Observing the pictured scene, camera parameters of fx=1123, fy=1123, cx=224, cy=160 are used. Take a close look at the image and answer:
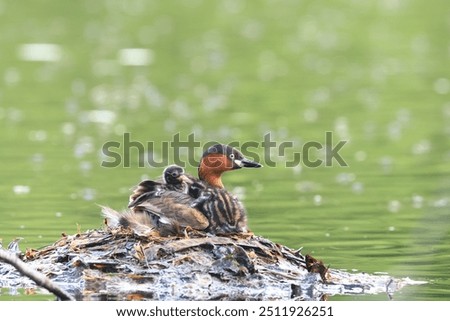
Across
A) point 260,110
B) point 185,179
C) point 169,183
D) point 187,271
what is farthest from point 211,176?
point 260,110

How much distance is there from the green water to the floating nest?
1.89 ft

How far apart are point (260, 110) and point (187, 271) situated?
1318cm

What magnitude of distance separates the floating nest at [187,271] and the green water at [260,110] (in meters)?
0.58

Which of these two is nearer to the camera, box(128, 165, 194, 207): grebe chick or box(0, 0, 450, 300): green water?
box(128, 165, 194, 207): grebe chick

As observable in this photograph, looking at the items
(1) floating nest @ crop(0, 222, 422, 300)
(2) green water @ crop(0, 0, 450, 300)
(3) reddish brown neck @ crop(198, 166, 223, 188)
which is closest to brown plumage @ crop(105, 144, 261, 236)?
(3) reddish brown neck @ crop(198, 166, 223, 188)

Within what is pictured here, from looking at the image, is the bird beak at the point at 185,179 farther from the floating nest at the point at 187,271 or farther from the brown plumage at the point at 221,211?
the floating nest at the point at 187,271

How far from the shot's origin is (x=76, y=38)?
3412cm

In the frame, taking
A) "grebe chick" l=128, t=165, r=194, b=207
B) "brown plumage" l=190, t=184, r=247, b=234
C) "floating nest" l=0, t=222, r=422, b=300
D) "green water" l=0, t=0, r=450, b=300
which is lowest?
"floating nest" l=0, t=222, r=422, b=300

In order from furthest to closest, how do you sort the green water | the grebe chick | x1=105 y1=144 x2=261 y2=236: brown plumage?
the green water < the grebe chick < x1=105 y1=144 x2=261 y2=236: brown plumage

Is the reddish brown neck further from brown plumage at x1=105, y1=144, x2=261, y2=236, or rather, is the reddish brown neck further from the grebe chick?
the grebe chick

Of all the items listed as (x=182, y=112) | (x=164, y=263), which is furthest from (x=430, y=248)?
(x=182, y=112)

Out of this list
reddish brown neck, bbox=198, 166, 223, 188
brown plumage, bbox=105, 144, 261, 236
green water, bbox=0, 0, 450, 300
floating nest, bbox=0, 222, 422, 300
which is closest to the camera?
floating nest, bbox=0, 222, 422, 300

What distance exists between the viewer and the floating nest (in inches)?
401
